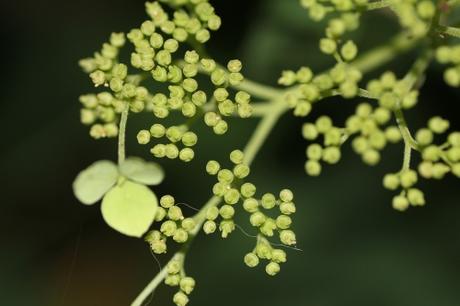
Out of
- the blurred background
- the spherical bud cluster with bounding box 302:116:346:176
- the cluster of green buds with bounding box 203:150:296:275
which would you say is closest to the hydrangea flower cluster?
the cluster of green buds with bounding box 203:150:296:275

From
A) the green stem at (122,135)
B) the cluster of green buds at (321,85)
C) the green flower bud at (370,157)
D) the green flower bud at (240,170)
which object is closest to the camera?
the green flower bud at (370,157)

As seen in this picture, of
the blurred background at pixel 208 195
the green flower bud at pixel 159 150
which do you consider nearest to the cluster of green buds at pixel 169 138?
the green flower bud at pixel 159 150

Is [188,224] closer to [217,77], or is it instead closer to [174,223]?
[174,223]

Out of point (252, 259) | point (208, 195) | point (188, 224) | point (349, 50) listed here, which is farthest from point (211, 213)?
point (208, 195)

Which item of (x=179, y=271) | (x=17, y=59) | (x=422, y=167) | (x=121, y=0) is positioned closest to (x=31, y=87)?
(x=17, y=59)

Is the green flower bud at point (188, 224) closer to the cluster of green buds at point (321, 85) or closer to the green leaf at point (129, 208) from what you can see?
the green leaf at point (129, 208)

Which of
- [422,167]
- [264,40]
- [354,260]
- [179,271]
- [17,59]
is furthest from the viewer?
[17,59]

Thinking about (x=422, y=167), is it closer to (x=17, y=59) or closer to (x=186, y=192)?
(x=186, y=192)
